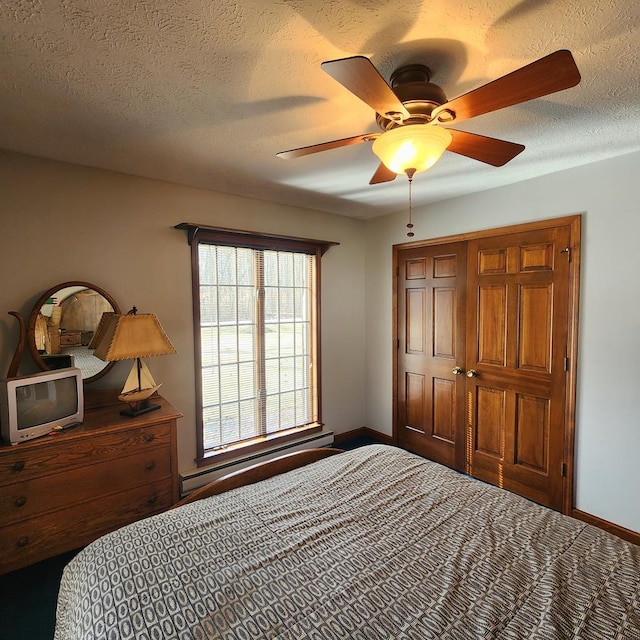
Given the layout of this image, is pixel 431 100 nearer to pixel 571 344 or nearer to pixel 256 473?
pixel 256 473

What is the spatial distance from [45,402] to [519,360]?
317 cm

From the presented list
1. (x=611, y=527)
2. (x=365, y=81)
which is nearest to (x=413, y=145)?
(x=365, y=81)

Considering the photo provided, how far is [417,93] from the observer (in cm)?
134

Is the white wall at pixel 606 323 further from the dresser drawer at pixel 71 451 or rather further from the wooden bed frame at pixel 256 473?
the dresser drawer at pixel 71 451

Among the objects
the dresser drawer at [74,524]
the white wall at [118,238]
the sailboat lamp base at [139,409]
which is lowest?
the dresser drawer at [74,524]

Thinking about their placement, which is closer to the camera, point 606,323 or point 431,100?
point 431,100

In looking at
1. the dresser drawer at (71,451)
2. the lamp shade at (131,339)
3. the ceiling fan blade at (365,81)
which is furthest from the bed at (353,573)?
the ceiling fan blade at (365,81)

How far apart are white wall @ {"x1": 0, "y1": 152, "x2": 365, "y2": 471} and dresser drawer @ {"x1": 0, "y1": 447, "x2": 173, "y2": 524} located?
618 mm

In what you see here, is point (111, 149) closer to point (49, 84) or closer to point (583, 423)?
point (49, 84)

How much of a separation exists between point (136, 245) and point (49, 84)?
1.21 meters

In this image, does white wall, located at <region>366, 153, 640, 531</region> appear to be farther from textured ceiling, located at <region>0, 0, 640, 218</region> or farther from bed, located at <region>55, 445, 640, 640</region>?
bed, located at <region>55, 445, 640, 640</region>

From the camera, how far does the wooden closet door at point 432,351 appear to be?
316 centimetres

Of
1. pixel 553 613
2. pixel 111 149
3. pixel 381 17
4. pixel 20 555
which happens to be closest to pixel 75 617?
pixel 20 555

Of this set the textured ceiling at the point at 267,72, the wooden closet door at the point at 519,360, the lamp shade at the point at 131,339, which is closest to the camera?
the textured ceiling at the point at 267,72
